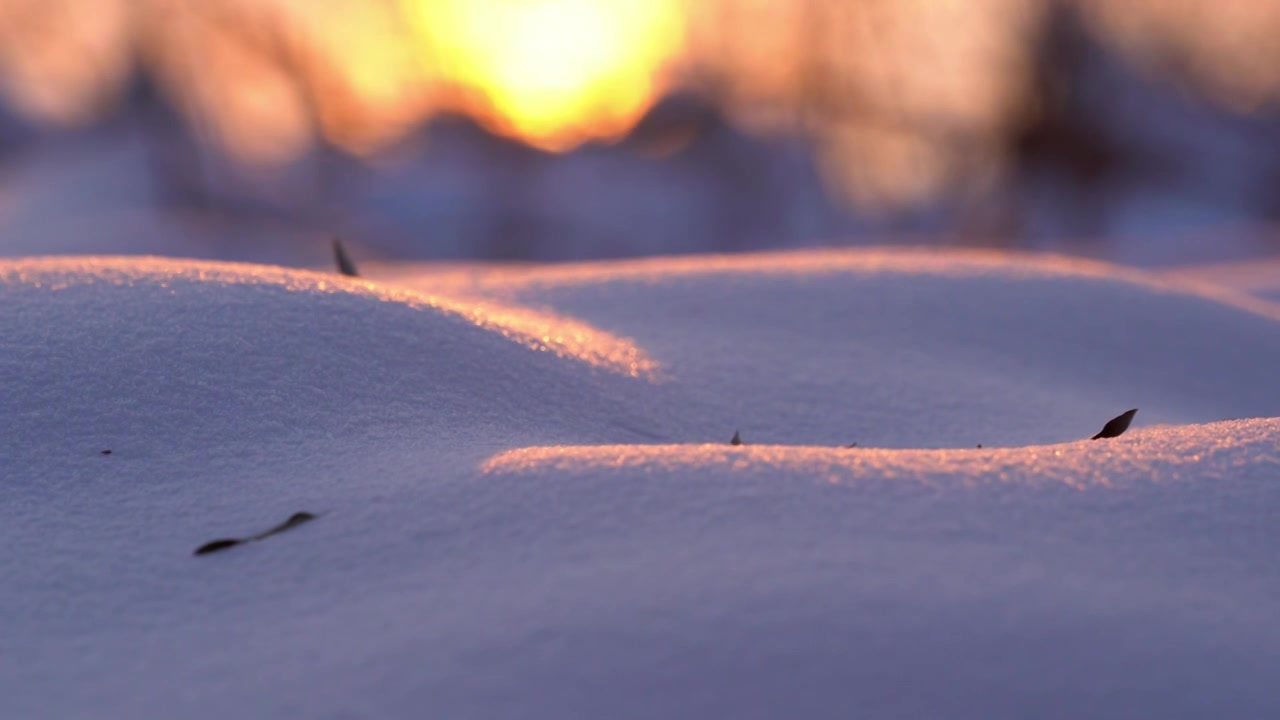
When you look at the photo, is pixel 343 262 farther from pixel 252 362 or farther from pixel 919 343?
pixel 919 343

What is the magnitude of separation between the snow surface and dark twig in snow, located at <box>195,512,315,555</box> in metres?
0.01

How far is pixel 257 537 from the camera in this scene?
0.86 metres

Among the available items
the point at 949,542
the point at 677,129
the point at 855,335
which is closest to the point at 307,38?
the point at 677,129

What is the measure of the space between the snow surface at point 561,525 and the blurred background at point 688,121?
8059 millimetres

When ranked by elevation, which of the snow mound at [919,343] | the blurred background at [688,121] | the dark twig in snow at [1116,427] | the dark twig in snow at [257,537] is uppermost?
the blurred background at [688,121]

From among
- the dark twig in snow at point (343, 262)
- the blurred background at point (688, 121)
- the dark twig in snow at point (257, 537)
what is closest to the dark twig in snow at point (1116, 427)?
the dark twig in snow at point (257, 537)

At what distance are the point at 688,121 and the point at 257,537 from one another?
10.2m

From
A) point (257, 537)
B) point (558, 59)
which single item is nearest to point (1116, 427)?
point (257, 537)

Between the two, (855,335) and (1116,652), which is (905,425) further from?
(1116,652)

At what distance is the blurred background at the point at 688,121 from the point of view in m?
9.47

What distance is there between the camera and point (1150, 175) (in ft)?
35.0

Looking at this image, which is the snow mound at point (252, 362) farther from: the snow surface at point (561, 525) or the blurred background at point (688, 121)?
the blurred background at point (688, 121)

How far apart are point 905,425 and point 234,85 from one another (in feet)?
31.4

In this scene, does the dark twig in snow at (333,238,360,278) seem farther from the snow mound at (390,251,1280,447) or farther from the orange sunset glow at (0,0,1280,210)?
the orange sunset glow at (0,0,1280,210)
